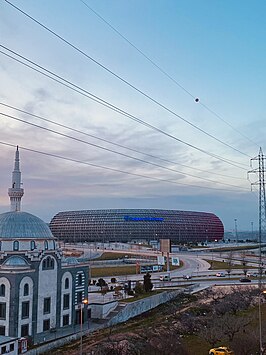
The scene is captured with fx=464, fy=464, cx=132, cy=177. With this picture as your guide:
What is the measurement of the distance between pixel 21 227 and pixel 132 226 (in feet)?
457

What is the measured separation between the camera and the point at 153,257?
10662cm

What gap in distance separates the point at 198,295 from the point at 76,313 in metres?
22.4

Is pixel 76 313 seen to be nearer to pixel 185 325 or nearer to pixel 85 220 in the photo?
pixel 185 325

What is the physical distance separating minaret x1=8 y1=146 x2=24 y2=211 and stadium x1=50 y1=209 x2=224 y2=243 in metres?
134

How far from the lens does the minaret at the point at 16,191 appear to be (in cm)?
4403

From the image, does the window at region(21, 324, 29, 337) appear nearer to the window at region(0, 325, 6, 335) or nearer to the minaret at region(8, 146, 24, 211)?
the window at region(0, 325, 6, 335)

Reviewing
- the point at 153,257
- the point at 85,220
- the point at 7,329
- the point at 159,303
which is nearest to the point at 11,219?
the point at 7,329

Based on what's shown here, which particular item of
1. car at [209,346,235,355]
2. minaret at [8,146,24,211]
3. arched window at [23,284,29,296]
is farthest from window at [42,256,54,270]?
car at [209,346,235,355]

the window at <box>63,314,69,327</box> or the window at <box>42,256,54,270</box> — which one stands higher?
the window at <box>42,256,54,270</box>

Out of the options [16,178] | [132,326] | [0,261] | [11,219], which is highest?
[16,178]

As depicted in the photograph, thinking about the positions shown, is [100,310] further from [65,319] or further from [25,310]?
[25,310]

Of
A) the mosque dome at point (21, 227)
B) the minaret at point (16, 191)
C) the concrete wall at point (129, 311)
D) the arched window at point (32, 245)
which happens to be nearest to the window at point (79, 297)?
the concrete wall at point (129, 311)

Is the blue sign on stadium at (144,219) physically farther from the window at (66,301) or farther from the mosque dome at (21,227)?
the mosque dome at (21,227)

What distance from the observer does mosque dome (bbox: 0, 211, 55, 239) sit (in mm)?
39656
